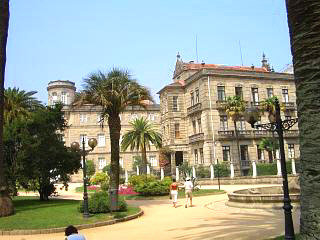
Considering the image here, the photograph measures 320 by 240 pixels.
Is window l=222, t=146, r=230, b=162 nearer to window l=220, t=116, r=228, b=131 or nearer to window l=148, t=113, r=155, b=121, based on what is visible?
window l=220, t=116, r=228, b=131

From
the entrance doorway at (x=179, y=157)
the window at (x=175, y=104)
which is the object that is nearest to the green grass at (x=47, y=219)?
the entrance doorway at (x=179, y=157)

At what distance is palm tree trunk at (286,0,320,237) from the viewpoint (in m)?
5.45

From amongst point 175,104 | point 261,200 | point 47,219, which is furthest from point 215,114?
point 47,219

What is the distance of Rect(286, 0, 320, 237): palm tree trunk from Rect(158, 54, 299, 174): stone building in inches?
1634

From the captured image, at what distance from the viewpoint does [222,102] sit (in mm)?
48531

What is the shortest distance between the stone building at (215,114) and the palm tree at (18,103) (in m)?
21.1

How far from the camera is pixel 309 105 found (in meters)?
5.52

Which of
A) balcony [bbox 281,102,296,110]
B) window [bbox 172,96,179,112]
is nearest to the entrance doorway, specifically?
window [bbox 172,96,179,112]

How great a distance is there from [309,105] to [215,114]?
141 ft

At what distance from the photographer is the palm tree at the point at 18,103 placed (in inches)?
1271

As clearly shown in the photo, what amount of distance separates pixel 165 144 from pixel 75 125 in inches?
914

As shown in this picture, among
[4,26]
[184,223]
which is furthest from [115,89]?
[184,223]

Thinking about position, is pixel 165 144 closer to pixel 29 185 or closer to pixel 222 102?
pixel 222 102

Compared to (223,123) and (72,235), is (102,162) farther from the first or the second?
(72,235)
